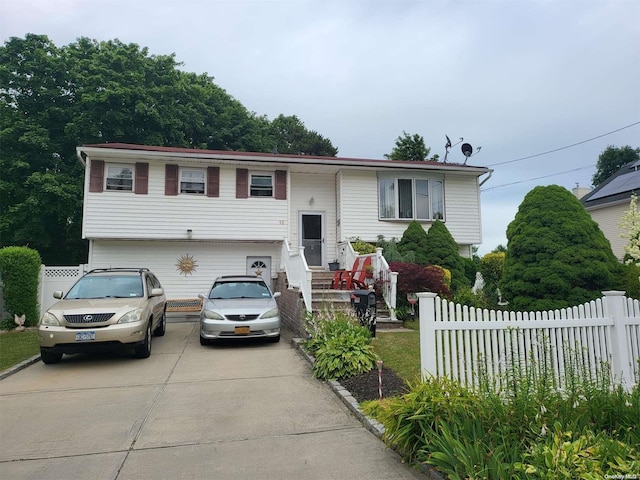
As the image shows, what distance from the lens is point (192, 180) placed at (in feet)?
50.1

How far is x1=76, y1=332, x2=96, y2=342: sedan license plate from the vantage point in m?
7.13

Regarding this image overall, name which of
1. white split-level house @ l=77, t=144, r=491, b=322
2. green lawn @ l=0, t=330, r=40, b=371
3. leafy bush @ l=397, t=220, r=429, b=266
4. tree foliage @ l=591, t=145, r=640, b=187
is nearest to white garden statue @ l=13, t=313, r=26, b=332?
green lawn @ l=0, t=330, r=40, b=371

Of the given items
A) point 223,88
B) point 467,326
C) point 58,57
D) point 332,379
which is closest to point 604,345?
point 467,326

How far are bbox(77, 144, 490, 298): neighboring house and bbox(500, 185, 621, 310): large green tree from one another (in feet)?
21.8

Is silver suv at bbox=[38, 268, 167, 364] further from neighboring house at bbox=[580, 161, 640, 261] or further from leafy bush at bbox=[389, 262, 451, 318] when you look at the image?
neighboring house at bbox=[580, 161, 640, 261]

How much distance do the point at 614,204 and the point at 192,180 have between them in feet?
66.6

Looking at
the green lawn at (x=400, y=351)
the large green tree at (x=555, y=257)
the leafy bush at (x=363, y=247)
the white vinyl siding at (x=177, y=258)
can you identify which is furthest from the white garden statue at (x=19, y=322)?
the large green tree at (x=555, y=257)

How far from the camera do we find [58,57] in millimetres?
22500

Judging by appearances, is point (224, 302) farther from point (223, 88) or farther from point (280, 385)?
point (223, 88)

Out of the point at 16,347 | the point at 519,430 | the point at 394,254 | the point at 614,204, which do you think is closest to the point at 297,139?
the point at 614,204

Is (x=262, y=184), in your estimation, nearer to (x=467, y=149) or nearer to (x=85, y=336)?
(x=467, y=149)

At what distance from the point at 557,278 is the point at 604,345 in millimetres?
3779

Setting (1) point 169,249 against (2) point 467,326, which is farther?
(1) point 169,249

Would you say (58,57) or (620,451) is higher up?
(58,57)
